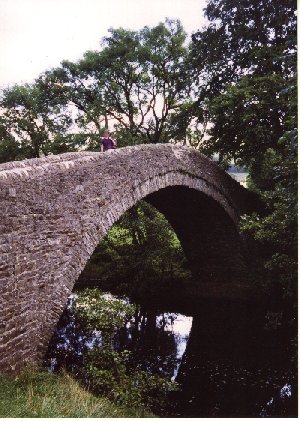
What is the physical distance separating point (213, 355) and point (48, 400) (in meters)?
6.56

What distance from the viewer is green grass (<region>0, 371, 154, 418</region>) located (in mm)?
4379

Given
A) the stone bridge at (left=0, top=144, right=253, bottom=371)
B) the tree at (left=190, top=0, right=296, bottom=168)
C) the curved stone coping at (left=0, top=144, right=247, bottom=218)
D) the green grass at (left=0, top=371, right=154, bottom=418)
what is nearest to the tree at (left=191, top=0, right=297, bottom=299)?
the tree at (left=190, top=0, right=296, bottom=168)

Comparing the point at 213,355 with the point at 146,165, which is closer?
the point at 146,165

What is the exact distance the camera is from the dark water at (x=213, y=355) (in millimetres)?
8133

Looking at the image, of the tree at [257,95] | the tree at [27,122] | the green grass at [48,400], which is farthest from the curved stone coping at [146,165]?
the tree at [27,122]

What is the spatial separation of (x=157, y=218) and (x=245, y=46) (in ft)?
23.0

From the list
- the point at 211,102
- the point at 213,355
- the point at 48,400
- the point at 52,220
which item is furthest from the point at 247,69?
the point at 48,400

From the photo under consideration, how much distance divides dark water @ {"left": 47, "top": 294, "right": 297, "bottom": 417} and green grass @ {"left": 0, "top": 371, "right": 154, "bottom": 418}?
2.37 m

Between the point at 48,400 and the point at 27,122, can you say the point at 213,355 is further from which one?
the point at 27,122

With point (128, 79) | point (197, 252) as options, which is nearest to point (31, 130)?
point (128, 79)

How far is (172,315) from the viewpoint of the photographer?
13.5 m

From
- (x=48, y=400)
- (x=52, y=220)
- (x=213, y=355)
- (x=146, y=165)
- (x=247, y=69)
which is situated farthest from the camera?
(x=247, y=69)

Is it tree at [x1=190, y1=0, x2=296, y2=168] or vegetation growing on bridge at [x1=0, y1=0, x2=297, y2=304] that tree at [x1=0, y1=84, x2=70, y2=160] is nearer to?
vegetation growing on bridge at [x1=0, y1=0, x2=297, y2=304]

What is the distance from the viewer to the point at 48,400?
475 centimetres
